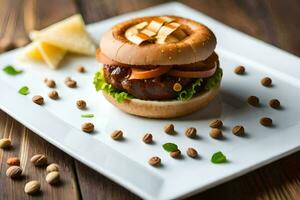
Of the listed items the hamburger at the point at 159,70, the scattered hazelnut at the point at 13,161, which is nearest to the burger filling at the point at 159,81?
the hamburger at the point at 159,70

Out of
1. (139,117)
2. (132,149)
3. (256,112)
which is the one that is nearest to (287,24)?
(256,112)

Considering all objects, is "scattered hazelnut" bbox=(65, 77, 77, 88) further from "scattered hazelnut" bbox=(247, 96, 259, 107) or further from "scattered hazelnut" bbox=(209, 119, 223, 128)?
"scattered hazelnut" bbox=(247, 96, 259, 107)

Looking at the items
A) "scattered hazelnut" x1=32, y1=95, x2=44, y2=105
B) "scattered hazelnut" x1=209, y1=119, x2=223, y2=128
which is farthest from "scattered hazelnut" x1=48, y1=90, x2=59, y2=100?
"scattered hazelnut" x1=209, y1=119, x2=223, y2=128

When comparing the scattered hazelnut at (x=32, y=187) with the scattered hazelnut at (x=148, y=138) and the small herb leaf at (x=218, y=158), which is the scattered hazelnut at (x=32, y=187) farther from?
the small herb leaf at (x=218, y=158)

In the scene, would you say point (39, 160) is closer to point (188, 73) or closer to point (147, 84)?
point (147, 84)

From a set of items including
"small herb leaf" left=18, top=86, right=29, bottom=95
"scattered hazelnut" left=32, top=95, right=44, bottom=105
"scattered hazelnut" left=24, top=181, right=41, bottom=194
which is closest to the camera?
"scattered hazelnut" left=24, top=181, right=41, bottom=194

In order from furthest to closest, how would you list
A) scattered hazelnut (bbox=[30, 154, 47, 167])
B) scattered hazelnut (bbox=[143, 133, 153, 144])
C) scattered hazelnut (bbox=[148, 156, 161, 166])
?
scattered hazelnut (bbox=[143, 133, 153, 144])
scattered hazelnut (bbox=[30, 154, 47, 167])
scattered hazelnut (bbox=[148, 156, 161, 166])
